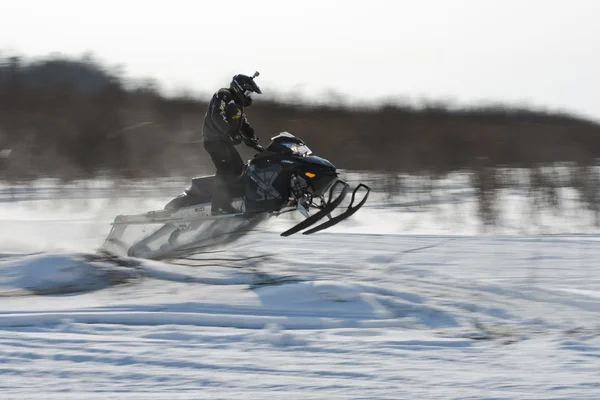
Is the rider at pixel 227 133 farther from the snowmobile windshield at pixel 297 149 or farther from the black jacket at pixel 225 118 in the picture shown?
the snowmobile windshield at pixel 297 149

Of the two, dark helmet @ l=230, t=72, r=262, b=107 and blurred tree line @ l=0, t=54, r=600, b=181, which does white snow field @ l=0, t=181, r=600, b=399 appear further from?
blurred tree line @ l=0, t=54, r=600, b=181

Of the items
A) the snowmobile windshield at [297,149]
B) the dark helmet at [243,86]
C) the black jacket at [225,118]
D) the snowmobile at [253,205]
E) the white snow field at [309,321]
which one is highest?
the dark helmet at [243,86]

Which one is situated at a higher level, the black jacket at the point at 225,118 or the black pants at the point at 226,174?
the black jacket at the point at 225,118

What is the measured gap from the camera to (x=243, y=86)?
888cm

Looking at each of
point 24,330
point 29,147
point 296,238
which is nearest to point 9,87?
point 29,147

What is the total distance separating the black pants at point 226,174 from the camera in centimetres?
909

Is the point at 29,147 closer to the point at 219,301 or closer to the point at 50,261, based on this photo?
the point at 50,261

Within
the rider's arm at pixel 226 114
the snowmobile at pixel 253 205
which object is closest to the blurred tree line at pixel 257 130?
the snowmobile at pixel 253 205

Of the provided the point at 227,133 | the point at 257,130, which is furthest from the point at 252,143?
the point at 257,130

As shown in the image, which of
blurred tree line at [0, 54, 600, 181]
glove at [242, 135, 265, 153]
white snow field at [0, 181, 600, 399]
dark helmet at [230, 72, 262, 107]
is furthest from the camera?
blurred tree line at [0, 54, 600, 181]

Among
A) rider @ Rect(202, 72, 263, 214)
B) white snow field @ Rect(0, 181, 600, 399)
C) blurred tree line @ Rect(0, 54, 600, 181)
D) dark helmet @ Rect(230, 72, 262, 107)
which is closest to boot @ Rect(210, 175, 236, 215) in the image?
rider @ Rect(202, 72, 263, 214)

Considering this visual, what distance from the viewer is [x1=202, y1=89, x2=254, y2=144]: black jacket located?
8.93 metres

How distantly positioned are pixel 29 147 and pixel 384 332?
19.1 meters

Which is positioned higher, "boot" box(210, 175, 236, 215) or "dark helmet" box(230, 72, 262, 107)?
"dark helmet" box(230, 72, 262, 107)
